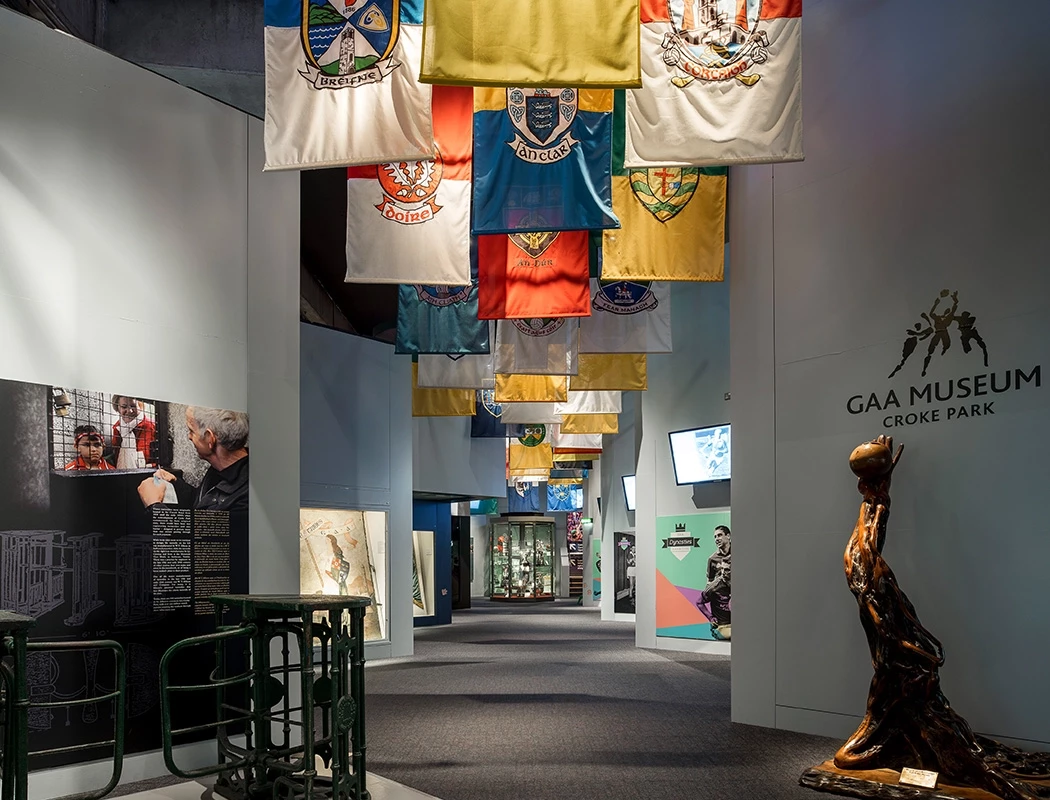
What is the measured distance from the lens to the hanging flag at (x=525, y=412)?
16.2 meters

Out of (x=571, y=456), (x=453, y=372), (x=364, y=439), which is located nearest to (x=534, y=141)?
(x=453, y=372)

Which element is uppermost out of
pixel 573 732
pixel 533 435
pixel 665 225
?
pixel 665 225

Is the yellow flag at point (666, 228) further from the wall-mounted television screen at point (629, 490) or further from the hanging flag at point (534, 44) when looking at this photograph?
the wall-mounted television screen at point (629, 490)

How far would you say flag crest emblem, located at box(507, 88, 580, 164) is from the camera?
6.98 metres

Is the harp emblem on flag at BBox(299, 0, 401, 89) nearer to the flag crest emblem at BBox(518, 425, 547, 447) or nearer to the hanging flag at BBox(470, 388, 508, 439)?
the hanging flag at BBox(470, 388, 508, 439)

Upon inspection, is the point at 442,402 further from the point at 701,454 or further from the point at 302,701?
the point at 302,701

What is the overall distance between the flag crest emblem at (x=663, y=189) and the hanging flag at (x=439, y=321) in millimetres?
2621

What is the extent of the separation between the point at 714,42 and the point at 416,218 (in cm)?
265

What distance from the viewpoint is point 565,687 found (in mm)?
10484

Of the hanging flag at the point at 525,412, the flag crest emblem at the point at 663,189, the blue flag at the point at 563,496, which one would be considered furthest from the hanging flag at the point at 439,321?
the blue flag at the point at 563,496

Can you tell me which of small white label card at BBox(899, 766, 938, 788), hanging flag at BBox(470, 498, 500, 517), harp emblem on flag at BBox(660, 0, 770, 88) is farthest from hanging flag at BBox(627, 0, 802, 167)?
hanging flag at BBox(470, 498, 500, 517)

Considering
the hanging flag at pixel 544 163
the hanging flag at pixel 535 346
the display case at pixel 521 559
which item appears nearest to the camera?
the hanging flag at pixel 544 163

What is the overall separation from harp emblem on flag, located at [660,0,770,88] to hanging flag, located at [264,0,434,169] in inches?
56.3

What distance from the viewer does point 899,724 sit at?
18.6 ft
